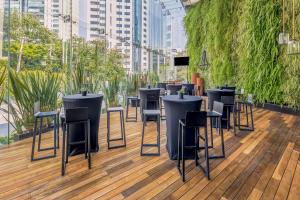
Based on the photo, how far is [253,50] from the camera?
6941 mm

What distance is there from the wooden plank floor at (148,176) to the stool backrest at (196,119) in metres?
0.72

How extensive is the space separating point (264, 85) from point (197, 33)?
526 cm

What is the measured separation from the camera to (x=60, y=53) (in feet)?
16.2

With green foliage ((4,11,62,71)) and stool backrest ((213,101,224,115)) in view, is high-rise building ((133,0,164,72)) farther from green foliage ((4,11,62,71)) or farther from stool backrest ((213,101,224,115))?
stool backrest ((213,101,224,115))

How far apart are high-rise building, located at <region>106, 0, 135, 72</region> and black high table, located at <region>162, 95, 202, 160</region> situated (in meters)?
4.62

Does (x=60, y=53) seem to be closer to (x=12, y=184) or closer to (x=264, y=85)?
(x=12, y=184)

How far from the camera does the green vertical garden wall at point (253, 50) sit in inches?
247

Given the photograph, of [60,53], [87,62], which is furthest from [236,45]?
[60,53]

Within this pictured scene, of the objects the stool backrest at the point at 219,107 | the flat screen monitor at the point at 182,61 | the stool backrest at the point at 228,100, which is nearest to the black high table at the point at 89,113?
the stool backrest at the point at 219,107

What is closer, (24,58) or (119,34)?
(24,58)

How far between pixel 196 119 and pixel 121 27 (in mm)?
6096

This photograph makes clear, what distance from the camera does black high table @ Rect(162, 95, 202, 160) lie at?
9.56 feet

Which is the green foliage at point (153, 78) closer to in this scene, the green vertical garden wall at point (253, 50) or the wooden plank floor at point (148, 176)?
the green vertical garden wall at point (253, 50)

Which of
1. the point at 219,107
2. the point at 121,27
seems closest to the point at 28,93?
the point at 219,107
